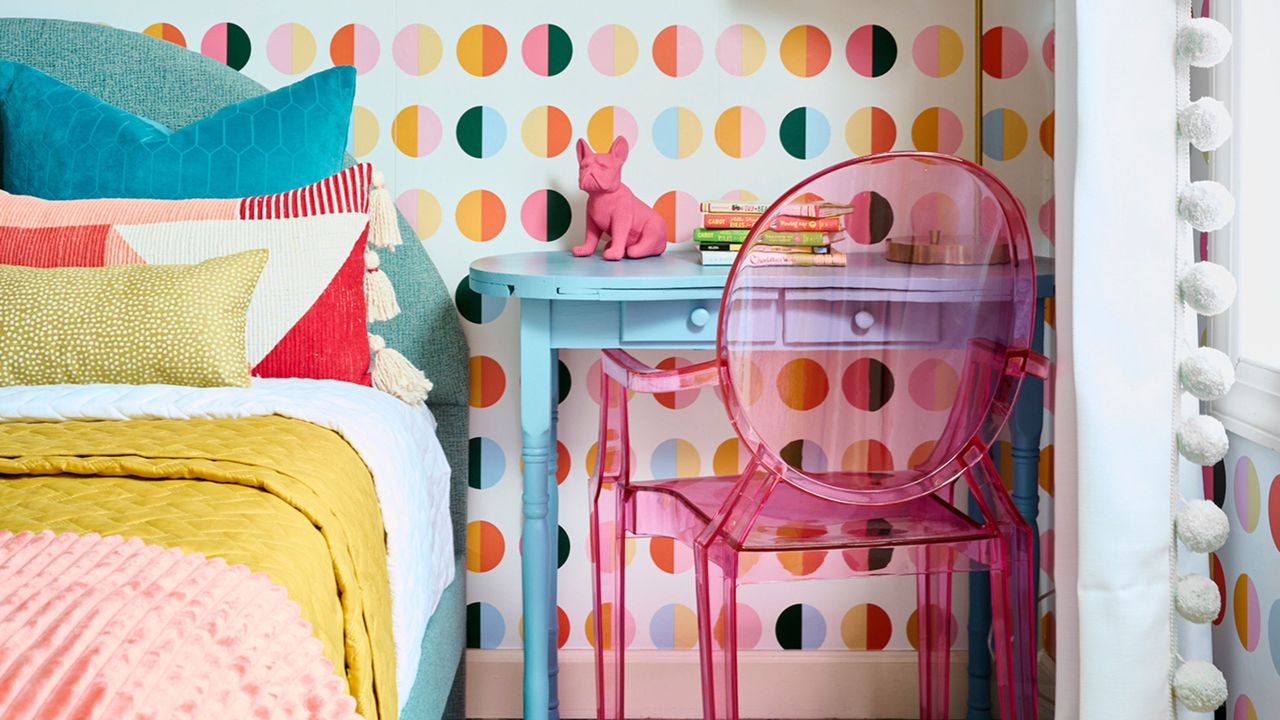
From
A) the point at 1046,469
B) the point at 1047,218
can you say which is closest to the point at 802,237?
the point at 1047,218

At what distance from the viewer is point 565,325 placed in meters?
1.68

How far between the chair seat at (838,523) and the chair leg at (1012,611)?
0.21ft

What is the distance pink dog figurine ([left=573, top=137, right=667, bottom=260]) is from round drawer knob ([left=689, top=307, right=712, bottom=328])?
10.1 inches

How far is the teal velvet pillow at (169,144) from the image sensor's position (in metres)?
1.81

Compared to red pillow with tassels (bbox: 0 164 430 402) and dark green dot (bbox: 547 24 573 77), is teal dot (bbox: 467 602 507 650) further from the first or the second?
dark green dot (bbox: 547 24 573 77)

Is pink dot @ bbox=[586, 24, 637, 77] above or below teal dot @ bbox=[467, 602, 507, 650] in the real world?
above

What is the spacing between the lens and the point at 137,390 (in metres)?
1.34

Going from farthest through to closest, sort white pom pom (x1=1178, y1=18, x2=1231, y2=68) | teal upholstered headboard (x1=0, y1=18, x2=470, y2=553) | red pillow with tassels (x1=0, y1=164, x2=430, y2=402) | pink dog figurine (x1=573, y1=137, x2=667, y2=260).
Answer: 1. teal upholstered headboard (x1=0, y1=18, x2=470, y2=553)
2. pink dog figurine (x1=573, y1=137, x2=667, y2=260)
3. red pillow with tassels (x1=0, y1=164, x2=430, y2=402)
4. white pom pom (x1=1178, y1=18, x2=1231, y2=68)

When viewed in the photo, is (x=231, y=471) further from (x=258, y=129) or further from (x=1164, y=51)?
(x=1164, y=51)

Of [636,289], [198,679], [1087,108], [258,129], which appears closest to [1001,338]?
[1087,108]

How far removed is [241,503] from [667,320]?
0.82 metres

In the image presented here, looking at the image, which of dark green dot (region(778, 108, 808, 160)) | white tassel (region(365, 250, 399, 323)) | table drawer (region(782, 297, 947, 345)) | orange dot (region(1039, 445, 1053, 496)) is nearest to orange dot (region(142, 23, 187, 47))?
white tassel (region(365, 250, 399, 323))

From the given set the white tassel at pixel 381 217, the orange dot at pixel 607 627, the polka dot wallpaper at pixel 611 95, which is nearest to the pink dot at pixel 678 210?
the polka dot wallpaper at pixel 611 95

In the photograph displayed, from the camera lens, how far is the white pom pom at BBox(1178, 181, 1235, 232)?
3.99 feet
